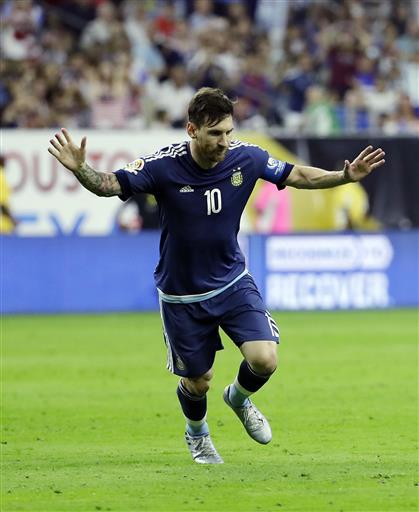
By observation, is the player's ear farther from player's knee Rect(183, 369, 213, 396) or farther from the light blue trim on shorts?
player's knee Rect(183, 369, 213, 396)

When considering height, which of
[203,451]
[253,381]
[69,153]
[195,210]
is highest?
[69,153]

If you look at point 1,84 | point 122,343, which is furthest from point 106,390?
point 1,84

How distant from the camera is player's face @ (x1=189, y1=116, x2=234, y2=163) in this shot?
26.0ft

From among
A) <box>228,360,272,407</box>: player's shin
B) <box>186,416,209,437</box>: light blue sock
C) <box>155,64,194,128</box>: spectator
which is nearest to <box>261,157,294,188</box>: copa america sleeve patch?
<box>228,360,272,407</box>: player's shin

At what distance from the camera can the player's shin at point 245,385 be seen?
8.38 meters

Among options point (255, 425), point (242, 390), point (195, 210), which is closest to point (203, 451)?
point (255, 425)

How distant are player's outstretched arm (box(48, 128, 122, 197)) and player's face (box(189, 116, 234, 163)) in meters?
0.59

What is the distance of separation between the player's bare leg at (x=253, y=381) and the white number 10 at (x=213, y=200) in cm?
88

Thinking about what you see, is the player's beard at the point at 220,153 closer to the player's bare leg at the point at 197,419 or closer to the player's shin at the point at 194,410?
the player's bare leg at the point at 197,419

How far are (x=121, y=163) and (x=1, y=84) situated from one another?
249 cm

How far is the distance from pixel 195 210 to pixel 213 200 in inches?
5.4

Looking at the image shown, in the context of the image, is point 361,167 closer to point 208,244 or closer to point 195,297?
point 208,244

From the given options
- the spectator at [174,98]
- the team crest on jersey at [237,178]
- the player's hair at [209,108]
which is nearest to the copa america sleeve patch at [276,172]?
the team crest on jersey at [237,178]

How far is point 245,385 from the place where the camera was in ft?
27.8
